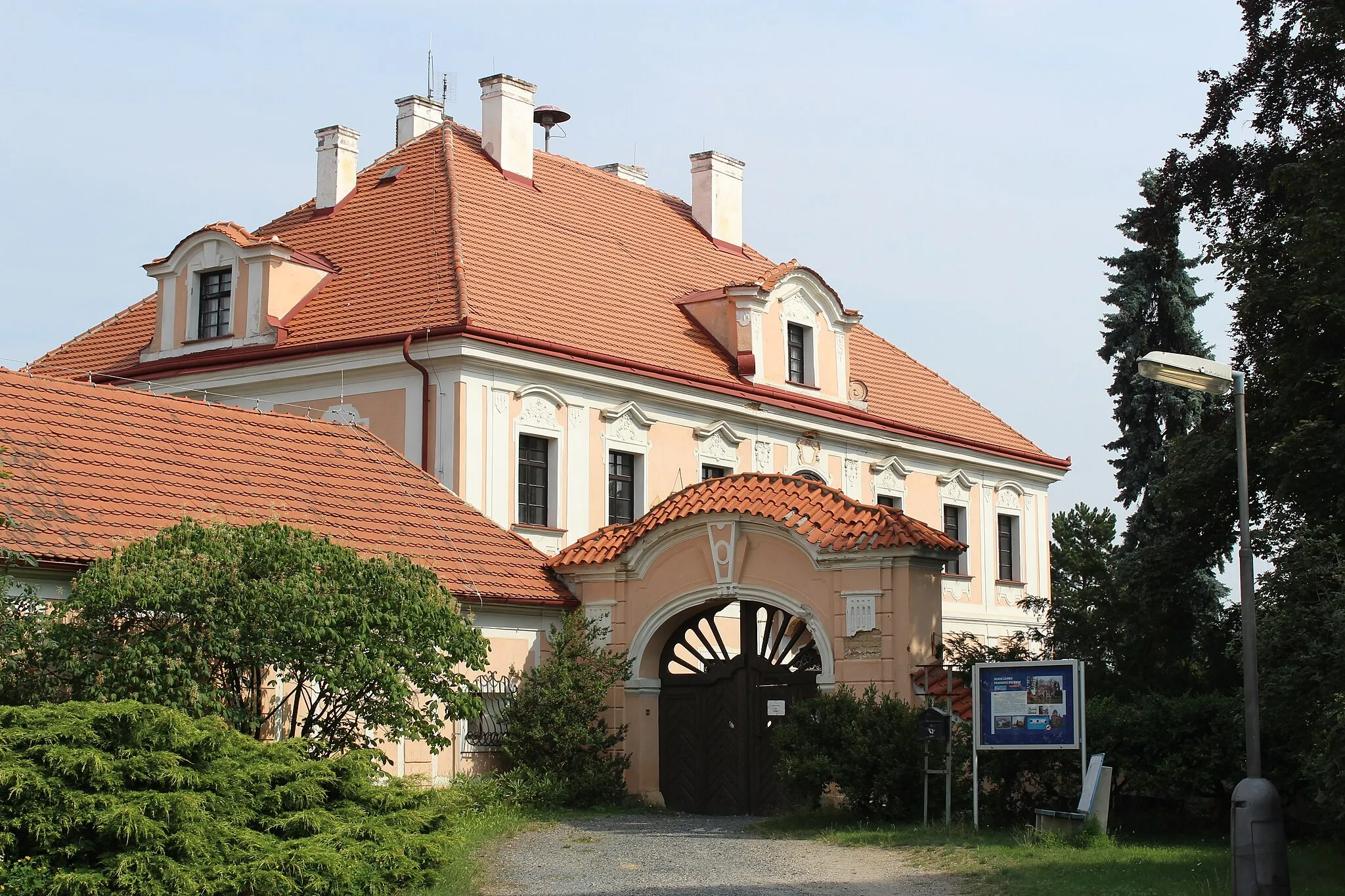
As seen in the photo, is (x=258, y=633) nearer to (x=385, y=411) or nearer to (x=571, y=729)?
(x=571, y=729)

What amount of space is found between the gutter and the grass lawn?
9.71 metres

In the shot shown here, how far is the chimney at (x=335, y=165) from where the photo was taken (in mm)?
30016

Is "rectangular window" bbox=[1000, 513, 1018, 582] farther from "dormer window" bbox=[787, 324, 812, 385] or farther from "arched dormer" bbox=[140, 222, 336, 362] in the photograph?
"arched dormer" bbox=[140, 222, 336, 362]

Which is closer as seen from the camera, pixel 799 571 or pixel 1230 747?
pixel 1230 747

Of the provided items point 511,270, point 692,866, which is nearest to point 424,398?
point 511,270

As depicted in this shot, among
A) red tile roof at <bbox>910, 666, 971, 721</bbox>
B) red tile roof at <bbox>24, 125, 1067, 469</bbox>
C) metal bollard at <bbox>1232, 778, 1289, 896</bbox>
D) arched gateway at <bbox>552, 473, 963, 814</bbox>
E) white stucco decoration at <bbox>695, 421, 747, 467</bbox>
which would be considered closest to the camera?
metal bollard at <bbox>1232, 778, 1289, 896</bbox>

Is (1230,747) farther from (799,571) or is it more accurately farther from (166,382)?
Answer: (166,382)

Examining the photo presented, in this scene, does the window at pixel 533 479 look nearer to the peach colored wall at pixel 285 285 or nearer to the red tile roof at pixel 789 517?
the red tile roof at pixel 789 517

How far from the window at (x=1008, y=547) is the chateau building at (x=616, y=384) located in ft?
1.87

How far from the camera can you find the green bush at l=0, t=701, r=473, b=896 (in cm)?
1308

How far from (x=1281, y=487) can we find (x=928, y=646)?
441 centimetres

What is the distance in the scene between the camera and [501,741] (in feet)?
70.4

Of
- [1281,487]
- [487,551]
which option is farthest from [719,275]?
[1281,487]

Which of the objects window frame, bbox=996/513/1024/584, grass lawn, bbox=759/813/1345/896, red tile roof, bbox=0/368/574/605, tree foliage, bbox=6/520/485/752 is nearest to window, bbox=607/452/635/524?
red tile roof, bbox=0/368/574/605
